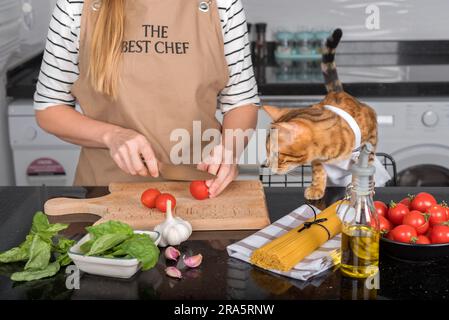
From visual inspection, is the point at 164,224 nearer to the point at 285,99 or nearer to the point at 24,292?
the point at 24,292

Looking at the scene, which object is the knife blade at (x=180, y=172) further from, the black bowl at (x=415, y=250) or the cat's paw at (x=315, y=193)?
the black bowl at (x=415, y=250)

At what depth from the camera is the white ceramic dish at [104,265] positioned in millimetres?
1199

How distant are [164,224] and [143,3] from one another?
2.33 ft

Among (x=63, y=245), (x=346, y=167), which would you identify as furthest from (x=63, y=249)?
(x=346, y=167)

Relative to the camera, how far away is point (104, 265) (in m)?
1.21

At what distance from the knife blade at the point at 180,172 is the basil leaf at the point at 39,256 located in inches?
24.1

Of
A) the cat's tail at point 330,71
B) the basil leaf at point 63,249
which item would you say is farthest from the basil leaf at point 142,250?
the cat's tail at point 330,71

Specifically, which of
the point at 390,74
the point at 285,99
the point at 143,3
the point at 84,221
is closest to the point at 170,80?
the point at 143,3

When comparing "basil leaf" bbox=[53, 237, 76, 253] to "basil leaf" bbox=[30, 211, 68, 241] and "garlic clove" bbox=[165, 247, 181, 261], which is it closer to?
"basil leaf" bbox=[30, 211, 68, 241]

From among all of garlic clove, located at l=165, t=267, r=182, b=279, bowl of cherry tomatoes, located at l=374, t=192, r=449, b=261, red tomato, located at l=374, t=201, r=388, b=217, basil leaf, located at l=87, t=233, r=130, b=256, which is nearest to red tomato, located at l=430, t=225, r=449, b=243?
bowl of cherry tomatoes, located at l=374, t=192, r=449, b=261

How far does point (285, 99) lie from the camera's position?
2.91 m

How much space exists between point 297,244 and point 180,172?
0.66 meters

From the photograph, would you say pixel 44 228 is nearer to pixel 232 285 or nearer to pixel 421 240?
pixel 232 285
